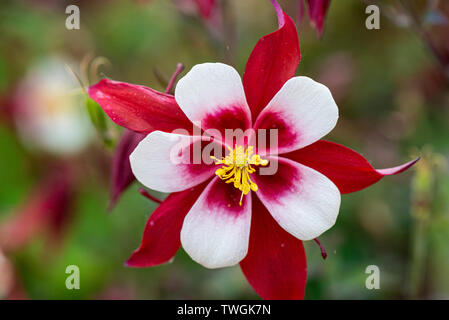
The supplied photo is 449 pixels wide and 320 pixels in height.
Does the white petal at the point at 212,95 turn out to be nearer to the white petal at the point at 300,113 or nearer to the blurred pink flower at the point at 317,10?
the white petal at the point at 300,113

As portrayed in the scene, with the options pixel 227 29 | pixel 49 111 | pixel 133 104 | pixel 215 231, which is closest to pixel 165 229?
pixel 215 231

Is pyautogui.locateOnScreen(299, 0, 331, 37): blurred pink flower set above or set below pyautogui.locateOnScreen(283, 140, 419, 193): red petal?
above

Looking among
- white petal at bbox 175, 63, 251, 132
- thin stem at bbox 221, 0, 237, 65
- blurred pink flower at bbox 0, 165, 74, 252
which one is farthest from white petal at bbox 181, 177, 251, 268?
blurred pink flower at bbox 0, 165, 74, 252

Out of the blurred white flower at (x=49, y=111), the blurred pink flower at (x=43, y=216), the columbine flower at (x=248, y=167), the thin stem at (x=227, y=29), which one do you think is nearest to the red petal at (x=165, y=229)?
the columbine flower at (x=248, y=167)

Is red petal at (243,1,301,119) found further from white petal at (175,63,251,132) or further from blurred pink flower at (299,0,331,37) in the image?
blurred pink flower at (299,0,331,37)
